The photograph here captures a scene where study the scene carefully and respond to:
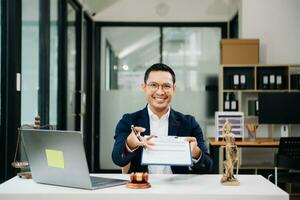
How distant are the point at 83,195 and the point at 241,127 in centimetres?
372

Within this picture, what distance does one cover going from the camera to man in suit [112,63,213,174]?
2.04 m

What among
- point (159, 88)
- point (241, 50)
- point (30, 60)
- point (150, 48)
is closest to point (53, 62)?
point (30, 60)

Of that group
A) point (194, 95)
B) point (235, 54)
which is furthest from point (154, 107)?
point (194, 95)

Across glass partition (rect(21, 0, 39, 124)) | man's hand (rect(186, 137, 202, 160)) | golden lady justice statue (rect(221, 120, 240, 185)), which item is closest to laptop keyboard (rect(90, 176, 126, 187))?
man's hand (rect(186, 137, 202, 160))

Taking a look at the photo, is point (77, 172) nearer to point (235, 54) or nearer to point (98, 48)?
point (235, 54)

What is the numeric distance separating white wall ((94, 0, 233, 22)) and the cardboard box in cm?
161

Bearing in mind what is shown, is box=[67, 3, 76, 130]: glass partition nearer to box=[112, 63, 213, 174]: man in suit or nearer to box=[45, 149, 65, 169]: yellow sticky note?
box=[112, 63, 213, 174]: man in suit

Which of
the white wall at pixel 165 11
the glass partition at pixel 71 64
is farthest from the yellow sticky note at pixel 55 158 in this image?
the white wall at pixel 165 11

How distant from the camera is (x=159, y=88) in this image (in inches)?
83.0

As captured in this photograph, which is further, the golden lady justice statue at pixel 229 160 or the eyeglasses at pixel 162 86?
the eyeglasses at pixel 162 86

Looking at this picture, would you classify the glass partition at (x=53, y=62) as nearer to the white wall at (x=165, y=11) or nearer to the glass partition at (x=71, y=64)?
the glass partition at (x=71, y=64)

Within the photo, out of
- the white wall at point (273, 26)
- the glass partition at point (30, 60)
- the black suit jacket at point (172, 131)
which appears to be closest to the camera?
the black suit jacket at point (172, 131)

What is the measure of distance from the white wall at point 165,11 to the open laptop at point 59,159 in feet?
17.8

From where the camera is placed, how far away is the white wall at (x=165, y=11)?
22.9 feet
